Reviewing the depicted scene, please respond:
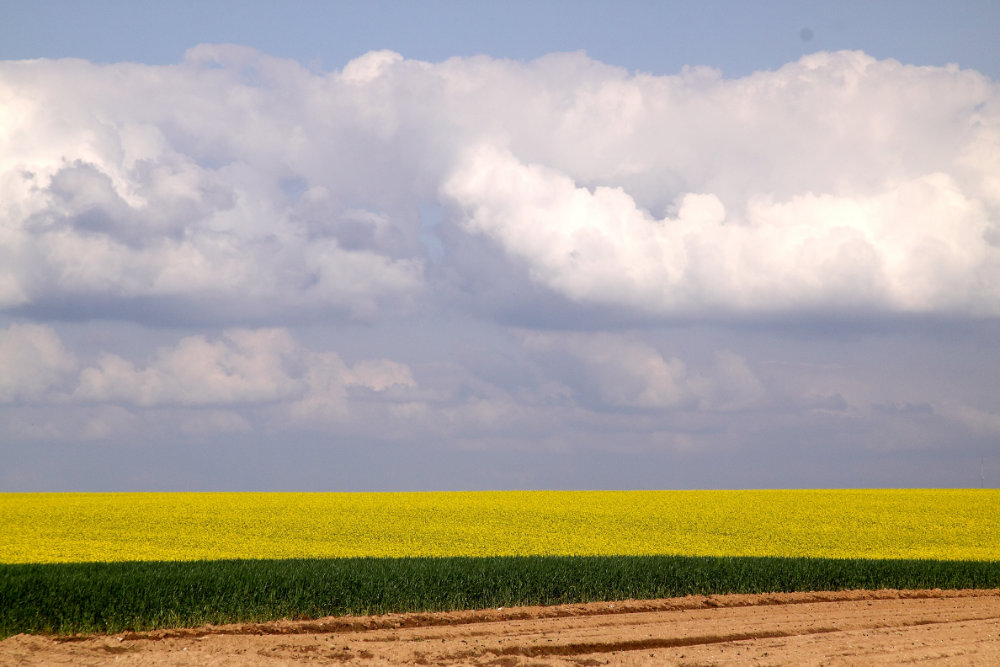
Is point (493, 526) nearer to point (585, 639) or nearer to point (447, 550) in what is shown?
point (447, 550)

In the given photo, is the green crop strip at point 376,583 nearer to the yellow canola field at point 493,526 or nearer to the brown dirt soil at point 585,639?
the brown dirt soil at point 585,639

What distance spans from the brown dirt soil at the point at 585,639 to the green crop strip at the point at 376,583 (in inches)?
30.0

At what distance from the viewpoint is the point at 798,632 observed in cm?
1755

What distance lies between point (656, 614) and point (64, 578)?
12.1 metres

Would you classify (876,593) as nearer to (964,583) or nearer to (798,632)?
(964,583)

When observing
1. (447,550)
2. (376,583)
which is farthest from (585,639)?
(447,550)

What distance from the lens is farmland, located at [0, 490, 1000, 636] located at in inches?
704

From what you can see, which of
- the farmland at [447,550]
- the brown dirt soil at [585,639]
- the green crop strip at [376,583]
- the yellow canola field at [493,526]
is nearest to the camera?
the brown dirt soil at [585,639]

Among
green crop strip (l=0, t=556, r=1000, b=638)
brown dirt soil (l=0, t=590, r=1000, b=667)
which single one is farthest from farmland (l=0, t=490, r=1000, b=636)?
brown dirt soil (l=0, t=590, r=1000, b=667)

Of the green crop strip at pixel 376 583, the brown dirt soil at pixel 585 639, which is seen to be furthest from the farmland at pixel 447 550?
the brown dirt soil at pixel 585 639

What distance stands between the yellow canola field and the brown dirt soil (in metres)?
7.70

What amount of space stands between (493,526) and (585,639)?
16.0 meters

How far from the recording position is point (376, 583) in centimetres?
1945

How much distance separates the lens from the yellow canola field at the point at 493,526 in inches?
1081
